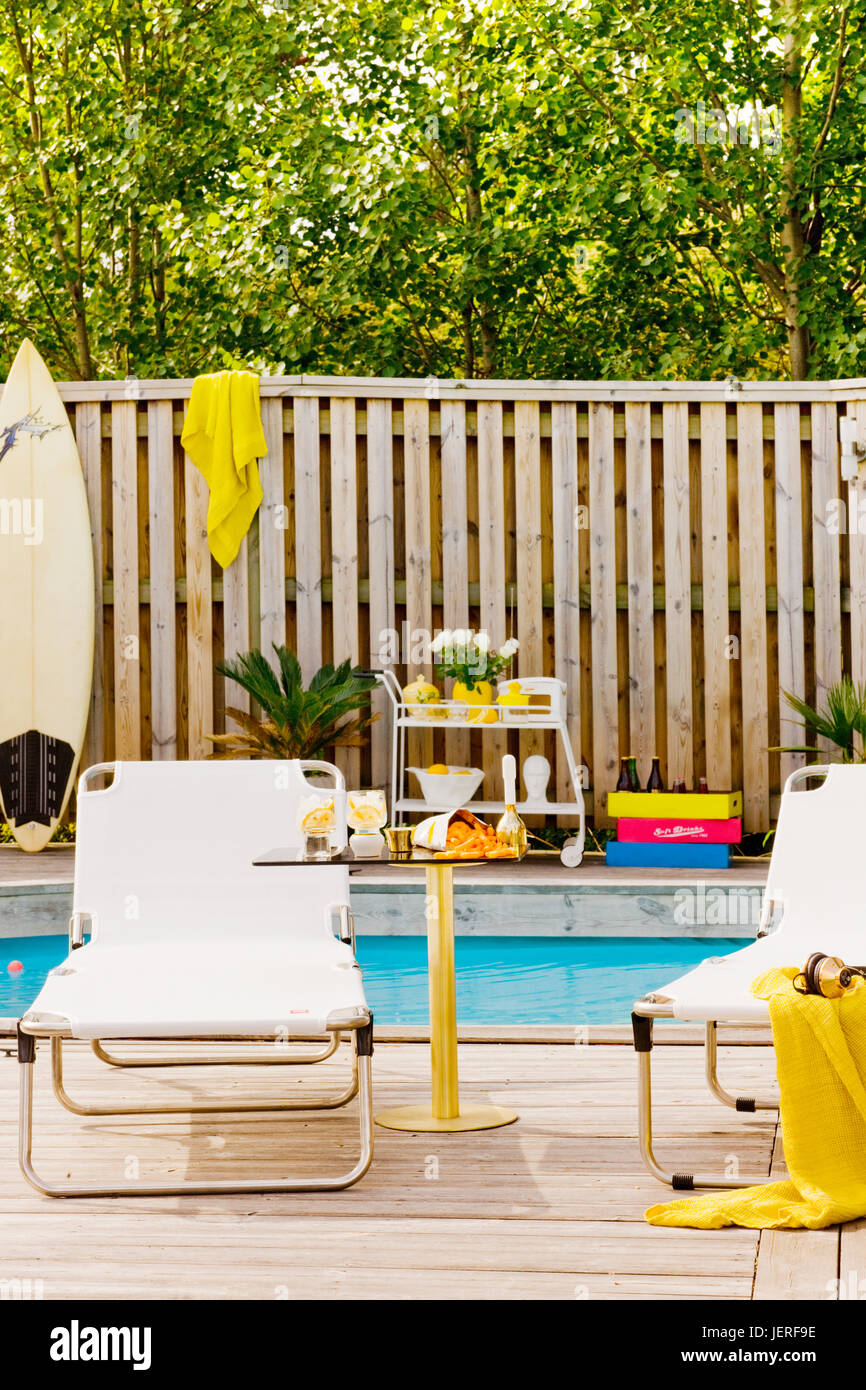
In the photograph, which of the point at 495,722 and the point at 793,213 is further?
the point at 793,213

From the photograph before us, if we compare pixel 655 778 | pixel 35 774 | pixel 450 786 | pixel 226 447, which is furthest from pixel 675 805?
pixel 35 774

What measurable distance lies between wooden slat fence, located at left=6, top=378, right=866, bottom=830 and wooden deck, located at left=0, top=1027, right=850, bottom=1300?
13.1ft

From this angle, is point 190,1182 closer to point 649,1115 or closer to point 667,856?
point 649,1115

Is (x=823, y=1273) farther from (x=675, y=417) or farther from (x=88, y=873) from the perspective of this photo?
(x=675, y=417)

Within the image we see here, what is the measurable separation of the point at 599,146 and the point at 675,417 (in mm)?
2675

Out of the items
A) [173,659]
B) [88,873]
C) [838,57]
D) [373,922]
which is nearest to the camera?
[88,873]

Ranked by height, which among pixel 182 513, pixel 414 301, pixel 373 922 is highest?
pixel 414 301

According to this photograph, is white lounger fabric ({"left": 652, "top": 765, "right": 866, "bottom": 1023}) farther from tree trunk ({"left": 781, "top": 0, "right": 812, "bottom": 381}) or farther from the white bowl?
tree trunk ({"left": 781, "top": 0, "right": 812, "bottom": 381})

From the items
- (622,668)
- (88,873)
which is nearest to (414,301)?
(622,668)

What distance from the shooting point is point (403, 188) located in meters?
9.10

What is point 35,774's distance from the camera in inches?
286

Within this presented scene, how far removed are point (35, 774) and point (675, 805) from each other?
3.25 metres
